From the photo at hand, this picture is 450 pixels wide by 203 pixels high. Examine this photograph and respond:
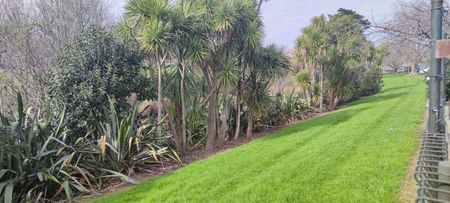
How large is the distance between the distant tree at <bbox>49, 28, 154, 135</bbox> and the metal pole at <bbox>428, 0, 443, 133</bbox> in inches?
225

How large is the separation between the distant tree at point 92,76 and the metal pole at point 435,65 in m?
5.71

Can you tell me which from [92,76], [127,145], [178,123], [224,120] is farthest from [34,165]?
[224,120]

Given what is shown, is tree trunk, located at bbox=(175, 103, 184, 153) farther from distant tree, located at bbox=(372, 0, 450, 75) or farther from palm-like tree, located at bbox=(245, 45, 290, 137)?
distant tree, located at bbox=(372, 0, 450, 75)

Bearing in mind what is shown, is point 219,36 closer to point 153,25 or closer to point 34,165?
point 153,25

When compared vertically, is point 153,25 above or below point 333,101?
above

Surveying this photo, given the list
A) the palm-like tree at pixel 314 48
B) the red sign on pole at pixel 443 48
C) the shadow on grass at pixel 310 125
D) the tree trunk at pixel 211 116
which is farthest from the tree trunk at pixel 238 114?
the red sign on pole at pixel 443 48

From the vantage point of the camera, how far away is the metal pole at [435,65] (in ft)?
16.5

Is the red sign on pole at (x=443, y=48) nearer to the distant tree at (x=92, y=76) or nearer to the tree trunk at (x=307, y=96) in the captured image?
the distant tree at (x=92, y=76)

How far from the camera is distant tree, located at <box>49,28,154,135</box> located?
7289 mm

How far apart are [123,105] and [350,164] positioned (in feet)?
16.1

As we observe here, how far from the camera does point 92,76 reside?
24.0 ft

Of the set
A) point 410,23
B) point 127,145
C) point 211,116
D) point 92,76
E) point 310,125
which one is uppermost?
point 410,23

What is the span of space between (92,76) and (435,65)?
237 inches

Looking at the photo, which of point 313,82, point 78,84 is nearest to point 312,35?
point 313,82
